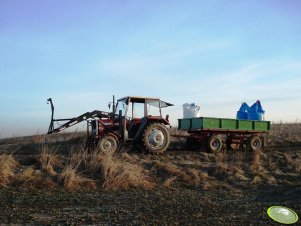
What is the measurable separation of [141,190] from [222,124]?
8.66 m

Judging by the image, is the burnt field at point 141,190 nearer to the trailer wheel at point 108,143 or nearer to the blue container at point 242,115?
the trailer wheel at point 108,143

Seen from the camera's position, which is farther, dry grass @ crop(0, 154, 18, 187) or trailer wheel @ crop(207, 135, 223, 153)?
trailer wheel @ crop(207, 135, 223, 153)

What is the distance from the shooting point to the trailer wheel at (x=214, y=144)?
1720 cm

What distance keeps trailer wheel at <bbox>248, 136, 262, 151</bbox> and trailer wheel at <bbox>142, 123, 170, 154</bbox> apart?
444 centimetres

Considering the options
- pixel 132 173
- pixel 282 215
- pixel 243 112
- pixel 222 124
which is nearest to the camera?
pixel 282 215

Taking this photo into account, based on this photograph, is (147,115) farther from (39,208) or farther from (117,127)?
(39,208)

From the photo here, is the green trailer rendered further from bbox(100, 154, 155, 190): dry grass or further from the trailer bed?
bbox(100, 154, 155, 190): dry grass

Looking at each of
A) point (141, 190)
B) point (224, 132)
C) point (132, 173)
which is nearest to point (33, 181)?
point (132, 173)

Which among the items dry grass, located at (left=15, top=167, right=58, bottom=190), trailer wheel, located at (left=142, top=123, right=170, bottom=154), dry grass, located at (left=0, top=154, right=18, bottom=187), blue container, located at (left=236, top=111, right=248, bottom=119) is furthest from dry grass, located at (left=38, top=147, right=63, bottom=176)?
blue container, located at (left=236, top=111, right=248, bottom=119)

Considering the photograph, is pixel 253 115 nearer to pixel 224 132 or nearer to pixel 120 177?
pixel 224 132

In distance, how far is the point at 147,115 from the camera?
16.4m

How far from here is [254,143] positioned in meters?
18.6

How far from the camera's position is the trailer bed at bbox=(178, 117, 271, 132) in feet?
56.3

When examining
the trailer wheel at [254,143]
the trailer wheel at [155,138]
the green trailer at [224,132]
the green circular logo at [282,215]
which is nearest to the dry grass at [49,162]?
the trailer wheel at [155,138]
